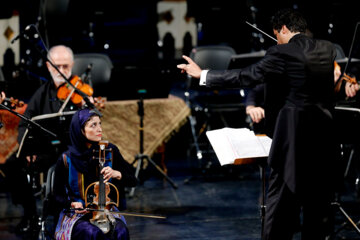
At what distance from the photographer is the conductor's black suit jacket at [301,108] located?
11.2ft

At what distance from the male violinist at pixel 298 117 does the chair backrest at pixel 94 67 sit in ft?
10.7

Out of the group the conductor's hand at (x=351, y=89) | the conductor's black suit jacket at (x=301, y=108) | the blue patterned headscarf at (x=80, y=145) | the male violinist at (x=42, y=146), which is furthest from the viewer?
the male violinist at (x=42, y=146)

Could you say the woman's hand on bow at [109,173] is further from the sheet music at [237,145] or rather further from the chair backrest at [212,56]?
the chair backrest at [212,56]

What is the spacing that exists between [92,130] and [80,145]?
124 mm

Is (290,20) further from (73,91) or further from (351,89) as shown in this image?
(73,91)

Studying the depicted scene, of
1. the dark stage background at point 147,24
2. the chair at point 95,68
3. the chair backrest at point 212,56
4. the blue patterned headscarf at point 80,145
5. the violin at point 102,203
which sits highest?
the dark stage background at point 147,24

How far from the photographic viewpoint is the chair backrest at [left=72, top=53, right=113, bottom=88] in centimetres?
667

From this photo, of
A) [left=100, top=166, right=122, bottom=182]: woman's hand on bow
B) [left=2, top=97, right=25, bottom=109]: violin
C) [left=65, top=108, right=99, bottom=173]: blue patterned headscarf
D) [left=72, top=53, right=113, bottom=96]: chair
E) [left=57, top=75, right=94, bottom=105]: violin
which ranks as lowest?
[left=100, top=166, right=122, bottom=182]: woman's hand on bow

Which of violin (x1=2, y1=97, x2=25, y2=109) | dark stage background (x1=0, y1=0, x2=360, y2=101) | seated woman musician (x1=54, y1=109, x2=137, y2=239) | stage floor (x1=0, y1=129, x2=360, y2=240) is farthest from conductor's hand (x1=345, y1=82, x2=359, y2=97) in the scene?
dark stage background (x1=0, y1=0, x2=360, y2=101)

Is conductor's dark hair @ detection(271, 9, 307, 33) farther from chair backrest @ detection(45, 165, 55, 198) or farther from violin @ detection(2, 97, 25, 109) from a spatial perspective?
violin @ detection(2, 97, 25, 109)

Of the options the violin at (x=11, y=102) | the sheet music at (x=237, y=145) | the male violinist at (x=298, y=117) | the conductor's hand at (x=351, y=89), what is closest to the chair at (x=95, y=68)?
the violin at (x=11, y=102)

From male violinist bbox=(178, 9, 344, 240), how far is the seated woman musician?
2.78 ft

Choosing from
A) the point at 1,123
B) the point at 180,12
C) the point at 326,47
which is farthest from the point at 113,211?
the point at 180,12

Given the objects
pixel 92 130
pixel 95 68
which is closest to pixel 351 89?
pixel 92 130
